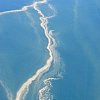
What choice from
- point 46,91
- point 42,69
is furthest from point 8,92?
point 42,69

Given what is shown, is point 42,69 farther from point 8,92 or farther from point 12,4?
point 12,4

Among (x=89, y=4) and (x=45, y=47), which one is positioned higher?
(x=89, y=4)

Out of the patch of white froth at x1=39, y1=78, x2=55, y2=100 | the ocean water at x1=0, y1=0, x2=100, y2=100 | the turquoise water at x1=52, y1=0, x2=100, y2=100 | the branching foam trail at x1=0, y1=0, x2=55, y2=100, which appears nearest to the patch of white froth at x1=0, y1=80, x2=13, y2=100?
the ocean water at x1=0, y1=0, x2=100, y2=100

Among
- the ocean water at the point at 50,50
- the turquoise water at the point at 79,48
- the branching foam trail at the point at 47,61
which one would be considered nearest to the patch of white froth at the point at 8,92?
the ocean water at the point at 50,50

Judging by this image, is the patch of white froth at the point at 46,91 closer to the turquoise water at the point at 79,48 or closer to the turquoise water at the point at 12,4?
the turquoise water at the point at 79,48

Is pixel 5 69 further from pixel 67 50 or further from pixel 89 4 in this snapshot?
pixel 89 4

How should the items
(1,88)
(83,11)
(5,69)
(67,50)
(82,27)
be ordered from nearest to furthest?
(1,88)
(5,69)
(67,50)
(82,27)
(83,11)

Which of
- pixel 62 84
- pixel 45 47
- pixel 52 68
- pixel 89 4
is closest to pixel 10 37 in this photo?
pixel 45 47

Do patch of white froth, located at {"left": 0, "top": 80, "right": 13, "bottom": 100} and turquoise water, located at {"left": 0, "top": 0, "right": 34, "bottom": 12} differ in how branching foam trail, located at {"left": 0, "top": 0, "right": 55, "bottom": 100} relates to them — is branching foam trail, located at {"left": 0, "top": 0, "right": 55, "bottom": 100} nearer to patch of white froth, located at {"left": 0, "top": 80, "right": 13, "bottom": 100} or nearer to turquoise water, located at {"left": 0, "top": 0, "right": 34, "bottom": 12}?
patch of white froth, located at {"left": 0, "top": 80, "right": 13, "bottom": 100}
